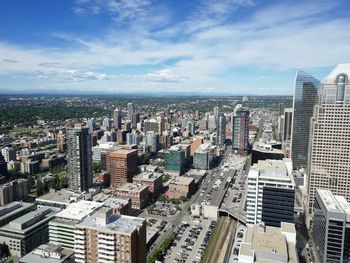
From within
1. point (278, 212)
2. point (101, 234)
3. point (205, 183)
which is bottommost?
point (205, 183)

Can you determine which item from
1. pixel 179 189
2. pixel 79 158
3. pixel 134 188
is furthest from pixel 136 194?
pixel 79 158

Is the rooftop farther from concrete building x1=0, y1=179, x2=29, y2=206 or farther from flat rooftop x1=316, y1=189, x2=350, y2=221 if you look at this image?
flat rooftop x1=316, y1=189, x2=350, y2=221

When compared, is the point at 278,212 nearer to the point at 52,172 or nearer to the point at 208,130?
the point at 52,172

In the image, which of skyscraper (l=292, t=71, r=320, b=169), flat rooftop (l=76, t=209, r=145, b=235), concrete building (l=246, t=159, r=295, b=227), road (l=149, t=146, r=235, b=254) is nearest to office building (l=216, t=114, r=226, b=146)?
road (l=149, t=146, r=235, b=254)

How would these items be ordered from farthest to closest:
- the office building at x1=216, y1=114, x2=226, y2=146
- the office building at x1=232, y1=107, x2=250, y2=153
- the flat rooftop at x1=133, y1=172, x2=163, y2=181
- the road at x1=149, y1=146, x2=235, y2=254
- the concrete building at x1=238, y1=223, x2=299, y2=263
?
the office building at x1=216, y1=114, x2=226, y2=146 → the office building at x1=232, y1=107, x2=250, y2=153 → the flat rooftop at x1=133, y1=172, x2=163, y2=181 → the road at x1=149, y1=146, x2=235, y2=254 → the concrete building at x1=238, y1=223, x2=299, y2=263

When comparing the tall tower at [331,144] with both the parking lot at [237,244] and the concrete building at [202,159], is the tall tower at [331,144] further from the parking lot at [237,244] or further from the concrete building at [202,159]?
the concrete building at [202,159]

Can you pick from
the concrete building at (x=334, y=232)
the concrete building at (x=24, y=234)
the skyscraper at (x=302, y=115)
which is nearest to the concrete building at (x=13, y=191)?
the concrete building at (x=24, y=234)

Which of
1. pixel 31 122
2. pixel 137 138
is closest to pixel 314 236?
pixel 137 138
